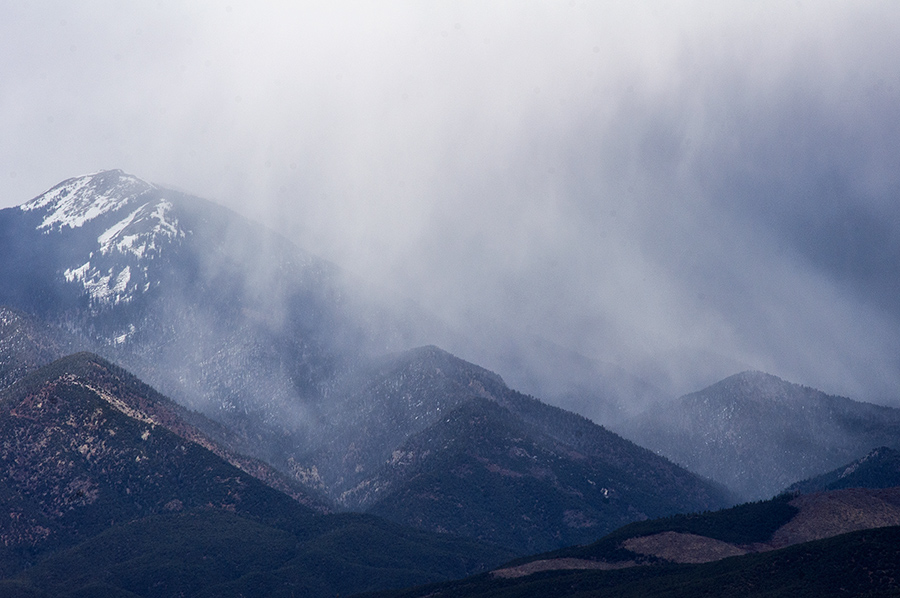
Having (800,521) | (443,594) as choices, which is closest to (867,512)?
(800,521)

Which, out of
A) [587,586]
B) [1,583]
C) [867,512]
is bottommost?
[1,583]

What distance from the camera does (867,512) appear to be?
7751 inches

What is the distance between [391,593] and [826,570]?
3481 inches

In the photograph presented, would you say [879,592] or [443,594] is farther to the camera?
[443,594]

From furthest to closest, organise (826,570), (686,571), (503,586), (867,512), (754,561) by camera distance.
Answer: (867,512) < (503,586) < (686,571) < (754,561) < (826,570)

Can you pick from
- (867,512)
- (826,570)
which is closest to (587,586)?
(826,570)

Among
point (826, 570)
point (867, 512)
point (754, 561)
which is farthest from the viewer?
point (867, 512)

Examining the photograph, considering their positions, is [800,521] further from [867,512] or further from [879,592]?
[879,592]

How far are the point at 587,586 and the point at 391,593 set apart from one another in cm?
4691

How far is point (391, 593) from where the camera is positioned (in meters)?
199

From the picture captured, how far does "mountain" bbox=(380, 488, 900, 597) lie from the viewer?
141000 millimetres

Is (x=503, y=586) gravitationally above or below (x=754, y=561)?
below

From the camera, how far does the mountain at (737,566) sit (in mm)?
141000

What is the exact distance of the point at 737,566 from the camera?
15675cm
